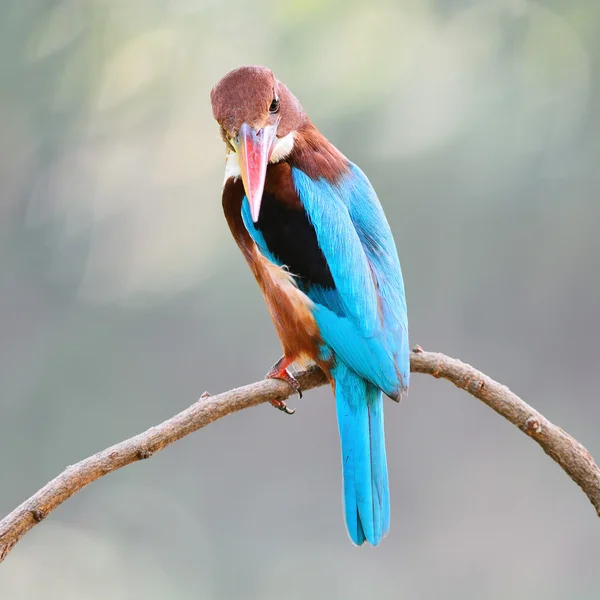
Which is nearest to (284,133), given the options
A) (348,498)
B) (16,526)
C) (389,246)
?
(389,246)

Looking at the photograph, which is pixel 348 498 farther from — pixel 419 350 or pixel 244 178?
pixel 244 178

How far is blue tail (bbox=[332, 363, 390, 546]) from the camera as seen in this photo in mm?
1385

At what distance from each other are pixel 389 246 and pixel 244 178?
34 centimetres

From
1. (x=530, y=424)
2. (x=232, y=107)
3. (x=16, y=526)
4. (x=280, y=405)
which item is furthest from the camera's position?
(x=280, y=405)

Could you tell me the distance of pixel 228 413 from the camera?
124 centimetres

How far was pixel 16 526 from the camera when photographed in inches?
41.1

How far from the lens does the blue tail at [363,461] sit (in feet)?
4.54

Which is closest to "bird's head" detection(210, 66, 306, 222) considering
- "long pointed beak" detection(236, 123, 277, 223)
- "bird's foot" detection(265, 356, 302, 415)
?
"long pointed beak" detection(236, 123, 277, 223)

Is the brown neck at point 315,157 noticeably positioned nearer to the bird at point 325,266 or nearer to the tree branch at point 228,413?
the bird at point 325,266

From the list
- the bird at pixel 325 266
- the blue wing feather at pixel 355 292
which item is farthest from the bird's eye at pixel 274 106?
the blue wing feather at pixel 355 292

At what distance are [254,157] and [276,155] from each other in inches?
6.6

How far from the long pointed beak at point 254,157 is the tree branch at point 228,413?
0.27 metres

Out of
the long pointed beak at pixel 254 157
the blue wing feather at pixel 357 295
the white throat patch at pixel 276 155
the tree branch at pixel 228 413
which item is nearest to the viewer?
the tree branch at pixel 228 413

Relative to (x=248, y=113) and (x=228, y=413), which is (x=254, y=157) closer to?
(x=248, y=113)
